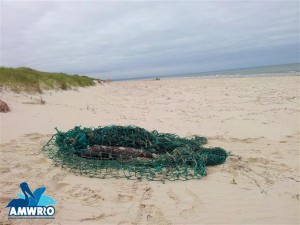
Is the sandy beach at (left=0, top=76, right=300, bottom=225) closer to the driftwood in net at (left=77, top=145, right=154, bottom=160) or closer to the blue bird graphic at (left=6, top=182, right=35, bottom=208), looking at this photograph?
the blue bird graphic at (left=6, top=182, right=35, bottom=208)

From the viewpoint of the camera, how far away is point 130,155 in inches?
168

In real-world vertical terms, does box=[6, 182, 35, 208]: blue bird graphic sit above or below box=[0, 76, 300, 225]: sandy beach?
above

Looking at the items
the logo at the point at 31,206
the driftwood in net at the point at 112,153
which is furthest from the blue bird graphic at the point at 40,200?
the driftwood in net at the point at 112,153

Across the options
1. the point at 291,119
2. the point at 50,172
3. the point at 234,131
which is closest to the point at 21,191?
the point at 50,172

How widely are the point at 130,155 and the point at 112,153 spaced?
274 millimetres

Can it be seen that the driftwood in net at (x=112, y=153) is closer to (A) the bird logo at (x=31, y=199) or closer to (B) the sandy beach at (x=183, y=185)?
(B) the sandy beach at (x=183, y=185)

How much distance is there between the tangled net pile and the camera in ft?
12.5

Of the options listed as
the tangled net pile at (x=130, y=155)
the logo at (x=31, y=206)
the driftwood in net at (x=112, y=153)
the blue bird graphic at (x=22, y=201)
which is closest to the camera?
the logo at (x=31, y=206)

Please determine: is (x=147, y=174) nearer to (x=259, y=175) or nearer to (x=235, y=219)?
(x=235, y=219)

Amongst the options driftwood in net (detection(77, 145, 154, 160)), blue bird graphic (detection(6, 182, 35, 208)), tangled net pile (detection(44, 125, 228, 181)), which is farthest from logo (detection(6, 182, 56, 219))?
driftwood in net (detection(77, 145, 154, 160))

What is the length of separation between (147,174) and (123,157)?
2.04 feet

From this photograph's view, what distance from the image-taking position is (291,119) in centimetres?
713

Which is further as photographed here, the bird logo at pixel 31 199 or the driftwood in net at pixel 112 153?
the driftwood in net at pixel 112 153

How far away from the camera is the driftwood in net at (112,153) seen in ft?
13.9
